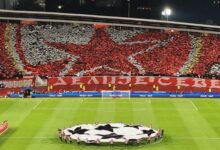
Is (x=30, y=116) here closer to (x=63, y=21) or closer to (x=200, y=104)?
(x=200, y=104)

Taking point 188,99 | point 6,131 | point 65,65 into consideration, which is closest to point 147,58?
point 65,65

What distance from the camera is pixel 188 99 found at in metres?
67.3

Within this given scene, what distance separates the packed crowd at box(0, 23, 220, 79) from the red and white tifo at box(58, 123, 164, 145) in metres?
34.9

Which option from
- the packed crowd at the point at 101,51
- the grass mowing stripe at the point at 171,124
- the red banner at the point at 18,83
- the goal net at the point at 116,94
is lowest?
the grass mowing stripe at the point at 171,124

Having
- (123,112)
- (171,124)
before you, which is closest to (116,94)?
(123,112)

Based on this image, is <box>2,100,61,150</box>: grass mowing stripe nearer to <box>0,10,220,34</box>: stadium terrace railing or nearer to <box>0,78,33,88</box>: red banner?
<box>0,78,33,88</box>: red banner

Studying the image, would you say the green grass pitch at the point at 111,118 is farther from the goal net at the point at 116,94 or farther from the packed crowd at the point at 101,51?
the packed crowd at the point at 101,51

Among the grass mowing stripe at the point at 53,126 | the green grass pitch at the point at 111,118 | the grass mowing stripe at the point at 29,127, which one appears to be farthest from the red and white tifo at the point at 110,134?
the grass mowing stripe at the point at 29,127

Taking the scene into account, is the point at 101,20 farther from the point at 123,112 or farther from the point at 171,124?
the point at 171,124

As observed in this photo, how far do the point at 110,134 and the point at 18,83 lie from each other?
34.8 m

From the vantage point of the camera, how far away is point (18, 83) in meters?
74.1

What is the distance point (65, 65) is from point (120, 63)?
8458mm

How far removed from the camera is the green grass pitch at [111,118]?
41.0 m

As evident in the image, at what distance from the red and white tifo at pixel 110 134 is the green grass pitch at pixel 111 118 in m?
0.61
